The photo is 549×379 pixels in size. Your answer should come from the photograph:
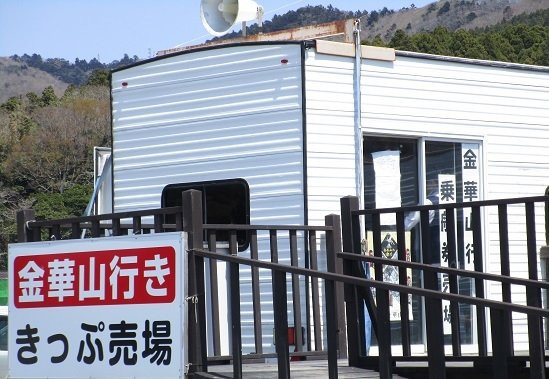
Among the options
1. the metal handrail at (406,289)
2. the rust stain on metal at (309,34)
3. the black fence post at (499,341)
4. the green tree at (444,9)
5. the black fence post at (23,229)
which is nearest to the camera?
the metal handrail at (406,289)

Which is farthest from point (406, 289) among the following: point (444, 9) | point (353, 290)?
point (444, 9)

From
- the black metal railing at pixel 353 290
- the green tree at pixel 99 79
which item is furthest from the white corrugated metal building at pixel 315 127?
the green tree at pixel 99 79

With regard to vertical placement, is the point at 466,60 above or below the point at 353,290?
above

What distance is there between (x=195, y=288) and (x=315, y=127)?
134 inches

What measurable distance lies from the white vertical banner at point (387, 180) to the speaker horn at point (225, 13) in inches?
88.8

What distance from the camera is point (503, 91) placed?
380 inches

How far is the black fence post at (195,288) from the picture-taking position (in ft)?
18.0

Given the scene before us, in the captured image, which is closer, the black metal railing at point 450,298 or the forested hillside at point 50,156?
the black metal railing at point 450,298

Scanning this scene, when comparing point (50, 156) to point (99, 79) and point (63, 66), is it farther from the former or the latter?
point (63, 66)

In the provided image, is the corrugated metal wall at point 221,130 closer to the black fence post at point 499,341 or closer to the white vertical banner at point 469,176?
the white vertical banner at point 469,176

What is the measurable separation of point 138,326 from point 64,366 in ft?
1.98

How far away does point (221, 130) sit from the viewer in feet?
30.0

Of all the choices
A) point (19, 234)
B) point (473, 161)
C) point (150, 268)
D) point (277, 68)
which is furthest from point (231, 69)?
point (150, 268)

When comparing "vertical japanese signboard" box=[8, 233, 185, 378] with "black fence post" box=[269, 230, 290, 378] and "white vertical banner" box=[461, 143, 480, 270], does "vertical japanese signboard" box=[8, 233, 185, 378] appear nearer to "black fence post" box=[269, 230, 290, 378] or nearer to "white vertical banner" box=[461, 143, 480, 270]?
"black fence post" box=[269, 230, 290, 378]
